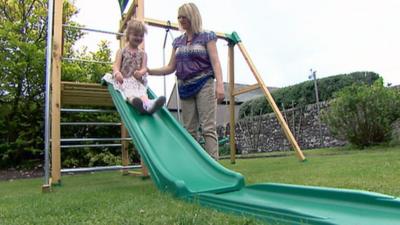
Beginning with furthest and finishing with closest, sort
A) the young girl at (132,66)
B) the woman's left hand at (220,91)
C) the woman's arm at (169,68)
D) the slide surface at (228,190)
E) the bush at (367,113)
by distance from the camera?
the bush at (367,113)
the young girl at (132,66)
the woman's arm at (169,68)
the woman's left hand at (220,91)
the slide surface at (228,190)

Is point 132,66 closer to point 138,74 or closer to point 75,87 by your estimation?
point 138,74

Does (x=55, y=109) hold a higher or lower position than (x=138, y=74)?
lower

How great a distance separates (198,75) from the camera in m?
3.33

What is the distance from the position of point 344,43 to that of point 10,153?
337 inches

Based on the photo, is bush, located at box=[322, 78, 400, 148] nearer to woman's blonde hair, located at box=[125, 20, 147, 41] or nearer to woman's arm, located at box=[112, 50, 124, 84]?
woman's blonde hair, located at box=[125, 20, 147, 41]

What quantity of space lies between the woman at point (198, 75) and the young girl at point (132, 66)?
Answer: 0.54 m

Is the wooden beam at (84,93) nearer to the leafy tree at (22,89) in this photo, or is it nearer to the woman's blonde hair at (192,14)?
the woman's blonde hair at (192,14)

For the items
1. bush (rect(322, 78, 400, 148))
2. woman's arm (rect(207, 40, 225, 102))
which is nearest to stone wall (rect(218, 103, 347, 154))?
bush (rect(322, 78, 400, 148))

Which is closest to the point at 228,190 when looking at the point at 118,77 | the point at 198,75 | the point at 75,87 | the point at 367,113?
the point at 198,75

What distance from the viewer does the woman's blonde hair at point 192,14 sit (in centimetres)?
330

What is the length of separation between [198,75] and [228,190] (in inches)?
49.0

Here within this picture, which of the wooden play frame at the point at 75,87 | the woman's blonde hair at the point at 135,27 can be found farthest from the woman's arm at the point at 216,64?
the wooden play frame at the point at 75,87

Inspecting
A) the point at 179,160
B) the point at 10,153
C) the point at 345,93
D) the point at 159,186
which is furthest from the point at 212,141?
the point at 345,93

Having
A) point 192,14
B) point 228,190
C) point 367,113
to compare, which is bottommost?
point 228,190
